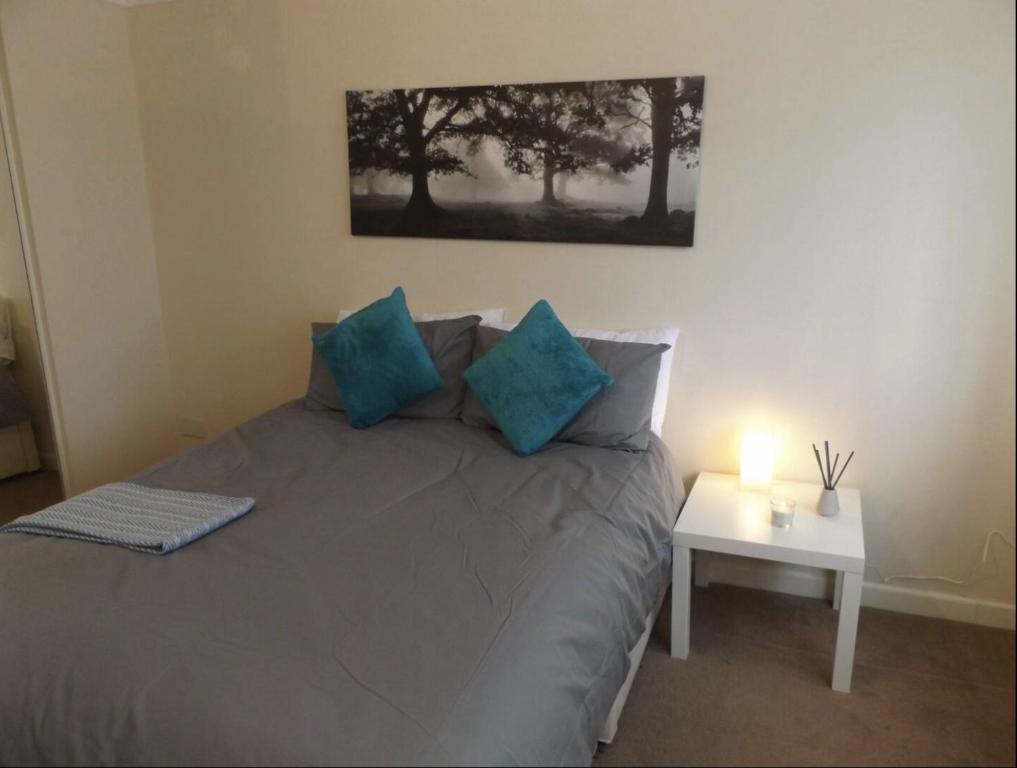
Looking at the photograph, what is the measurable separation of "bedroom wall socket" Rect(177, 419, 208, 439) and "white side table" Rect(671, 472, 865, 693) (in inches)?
95.1

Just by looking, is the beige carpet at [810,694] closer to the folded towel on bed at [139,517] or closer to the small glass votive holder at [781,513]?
the small glass votive holder at [781,513]

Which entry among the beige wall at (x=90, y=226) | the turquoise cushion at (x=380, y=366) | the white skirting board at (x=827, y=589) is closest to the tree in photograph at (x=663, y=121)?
the turquoise cushion at (x=380, y=366)

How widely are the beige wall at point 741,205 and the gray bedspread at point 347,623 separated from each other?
0.77 metres

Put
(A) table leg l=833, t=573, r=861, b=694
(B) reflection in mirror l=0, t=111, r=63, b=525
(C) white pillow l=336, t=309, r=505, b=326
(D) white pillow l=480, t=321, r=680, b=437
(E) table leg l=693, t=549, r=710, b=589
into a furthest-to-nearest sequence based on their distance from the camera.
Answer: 1. (B) reflection in mirror l=0, t=111, r=63, b=525
2. (C) white pillow l=336, t=309, r=505, b=326
3. (E) table leg l=693, t=549, r=710, b=589
4. (D) white pillow l=480, t=321, r=680, b=437
5. (A) table leg l=833, t=573, r=861, b=694

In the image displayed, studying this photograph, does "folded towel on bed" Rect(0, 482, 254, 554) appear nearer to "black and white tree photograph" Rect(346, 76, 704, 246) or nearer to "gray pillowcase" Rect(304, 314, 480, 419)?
"gray pillowcase" Rect(304, 314, 480, 419)

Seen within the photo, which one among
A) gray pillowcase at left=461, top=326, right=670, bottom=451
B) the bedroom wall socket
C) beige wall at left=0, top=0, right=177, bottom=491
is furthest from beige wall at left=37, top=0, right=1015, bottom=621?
the bedroom wall socket

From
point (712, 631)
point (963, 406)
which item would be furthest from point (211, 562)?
point (963, 406)

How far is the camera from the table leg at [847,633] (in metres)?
2.08

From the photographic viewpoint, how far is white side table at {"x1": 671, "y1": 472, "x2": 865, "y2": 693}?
2.10 metres

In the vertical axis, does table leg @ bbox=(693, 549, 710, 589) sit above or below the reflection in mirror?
below

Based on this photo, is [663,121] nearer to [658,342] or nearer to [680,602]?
[658,342]

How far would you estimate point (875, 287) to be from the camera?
2.41m

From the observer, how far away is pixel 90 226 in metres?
3.27

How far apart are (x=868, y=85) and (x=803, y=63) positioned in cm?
21
